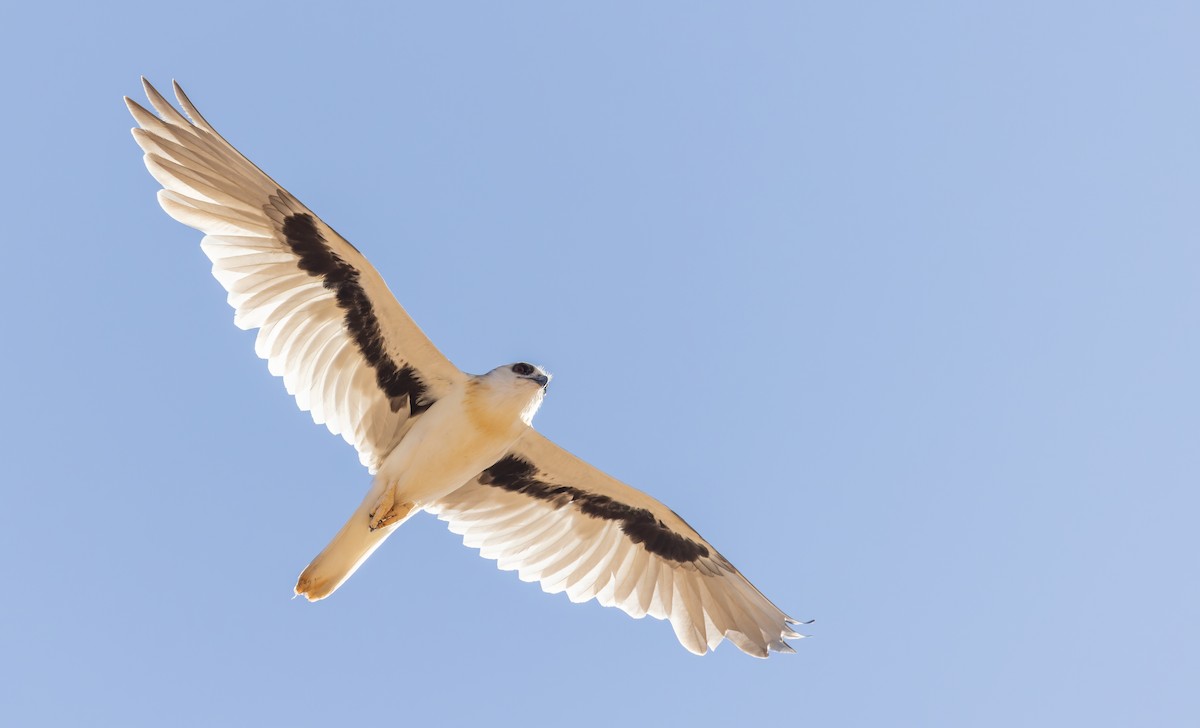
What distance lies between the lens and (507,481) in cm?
1284

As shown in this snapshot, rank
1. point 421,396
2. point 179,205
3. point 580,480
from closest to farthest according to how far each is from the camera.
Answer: point 179,205, point 421,396, point 580,480

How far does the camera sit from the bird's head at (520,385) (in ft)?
38.4

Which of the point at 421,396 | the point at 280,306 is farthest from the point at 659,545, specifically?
the point at 280,306

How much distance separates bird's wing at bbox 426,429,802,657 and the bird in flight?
15 millimetres

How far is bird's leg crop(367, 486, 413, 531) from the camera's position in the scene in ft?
38.3

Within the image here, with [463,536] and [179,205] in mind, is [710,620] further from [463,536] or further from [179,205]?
[179,205]

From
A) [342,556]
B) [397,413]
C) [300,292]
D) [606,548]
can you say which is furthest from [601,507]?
[300,292]

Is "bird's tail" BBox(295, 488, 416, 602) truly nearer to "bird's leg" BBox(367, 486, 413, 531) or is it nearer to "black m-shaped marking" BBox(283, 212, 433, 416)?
"bird's leg" BBox(367, 486, 413, 531)

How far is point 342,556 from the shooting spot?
11516mm

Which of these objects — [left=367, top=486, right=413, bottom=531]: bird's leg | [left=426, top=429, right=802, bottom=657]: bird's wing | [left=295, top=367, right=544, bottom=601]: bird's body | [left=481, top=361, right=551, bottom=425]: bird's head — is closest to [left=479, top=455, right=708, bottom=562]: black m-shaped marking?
[left=426, top=429, right=802, bottom=657]: bird's wing

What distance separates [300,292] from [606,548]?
418 centimetres

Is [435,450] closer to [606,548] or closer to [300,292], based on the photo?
[300,292]

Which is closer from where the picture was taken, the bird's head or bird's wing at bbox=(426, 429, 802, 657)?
the bird's head

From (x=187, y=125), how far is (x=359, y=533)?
4025mm
